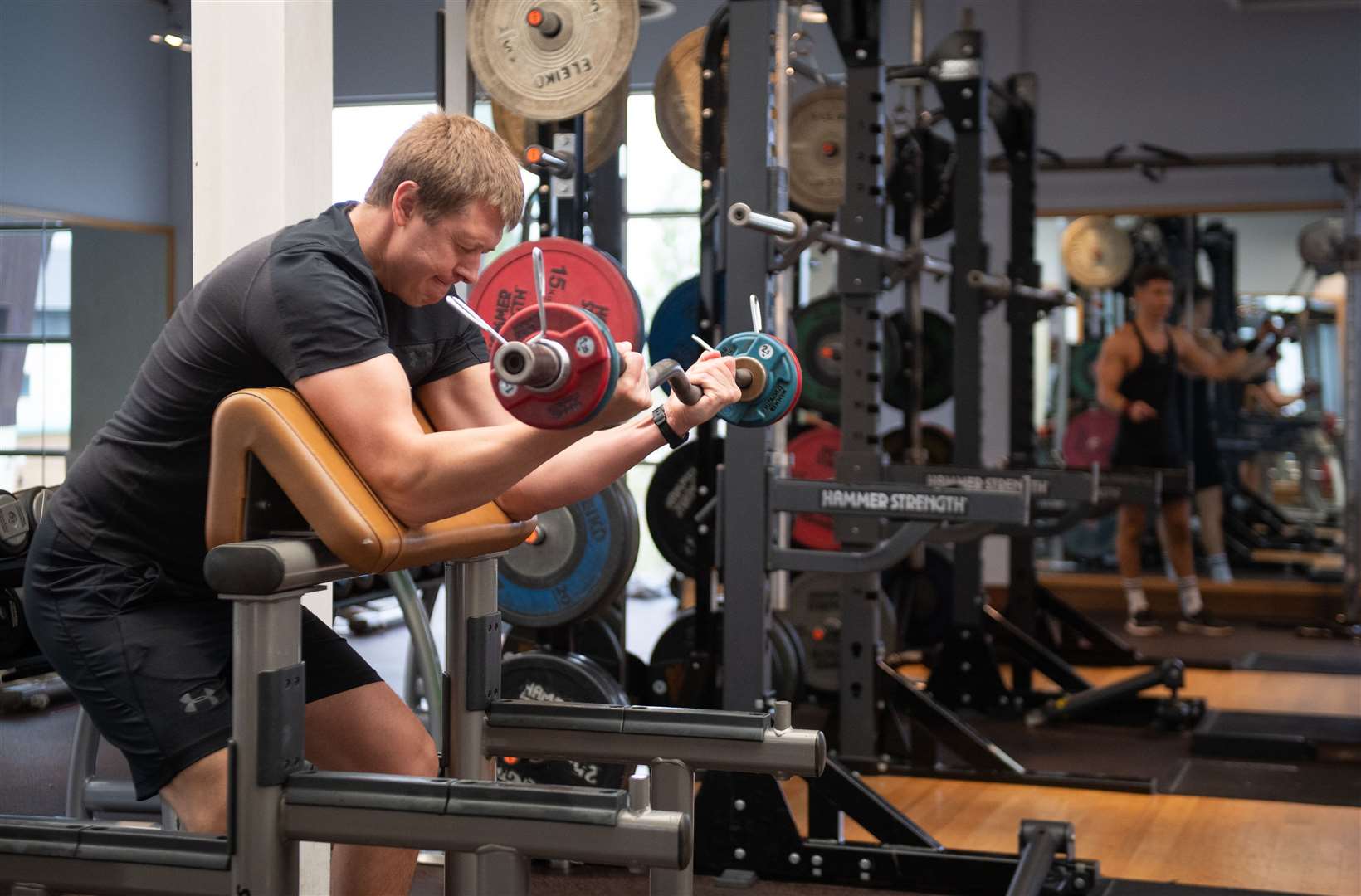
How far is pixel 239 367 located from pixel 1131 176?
6874 millimetres

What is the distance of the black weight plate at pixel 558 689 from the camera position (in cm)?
327

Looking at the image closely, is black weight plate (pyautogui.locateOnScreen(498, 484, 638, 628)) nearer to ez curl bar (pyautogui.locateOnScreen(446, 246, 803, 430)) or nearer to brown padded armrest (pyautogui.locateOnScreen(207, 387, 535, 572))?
brown padded armrest (pyautogui.locateOnScreen(207, 387, 535, 572))

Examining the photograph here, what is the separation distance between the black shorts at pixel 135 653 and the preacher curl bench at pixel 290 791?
0.10 m

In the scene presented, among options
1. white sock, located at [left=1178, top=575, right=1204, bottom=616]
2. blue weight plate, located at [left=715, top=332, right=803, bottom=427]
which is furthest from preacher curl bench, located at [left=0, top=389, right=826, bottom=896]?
white sock, located at [left=1178, top=575, right=1204, bottom=616]

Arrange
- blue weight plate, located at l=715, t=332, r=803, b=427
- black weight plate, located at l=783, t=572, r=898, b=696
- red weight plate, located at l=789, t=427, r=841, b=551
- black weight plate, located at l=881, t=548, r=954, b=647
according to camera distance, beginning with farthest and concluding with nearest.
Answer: black weight plate, located at l=881, t=548, r=954, b=647, red weight plate, located at l=789, t=427, r=841, b=551, black weight plate, located at l=783, t=572, r=898, b=696, blue weight plate, located at l=715, t=332, r=803, b=427

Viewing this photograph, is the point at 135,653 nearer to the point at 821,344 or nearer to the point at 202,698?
the point at 202,698

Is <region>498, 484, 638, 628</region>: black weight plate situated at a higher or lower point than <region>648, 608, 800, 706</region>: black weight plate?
higher

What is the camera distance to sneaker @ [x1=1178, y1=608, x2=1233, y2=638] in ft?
23.6

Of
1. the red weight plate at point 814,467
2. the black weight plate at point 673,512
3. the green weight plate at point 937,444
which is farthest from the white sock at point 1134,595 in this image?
the black weight plate at point 673,512

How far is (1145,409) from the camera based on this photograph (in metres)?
6.58

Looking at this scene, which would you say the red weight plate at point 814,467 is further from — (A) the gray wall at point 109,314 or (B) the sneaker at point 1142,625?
(B) the sneaker at point 1142,625

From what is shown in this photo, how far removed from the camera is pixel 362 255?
1.75 meters

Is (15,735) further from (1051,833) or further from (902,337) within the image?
(902,337)

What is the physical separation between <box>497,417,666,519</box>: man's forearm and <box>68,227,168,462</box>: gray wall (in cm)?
123
